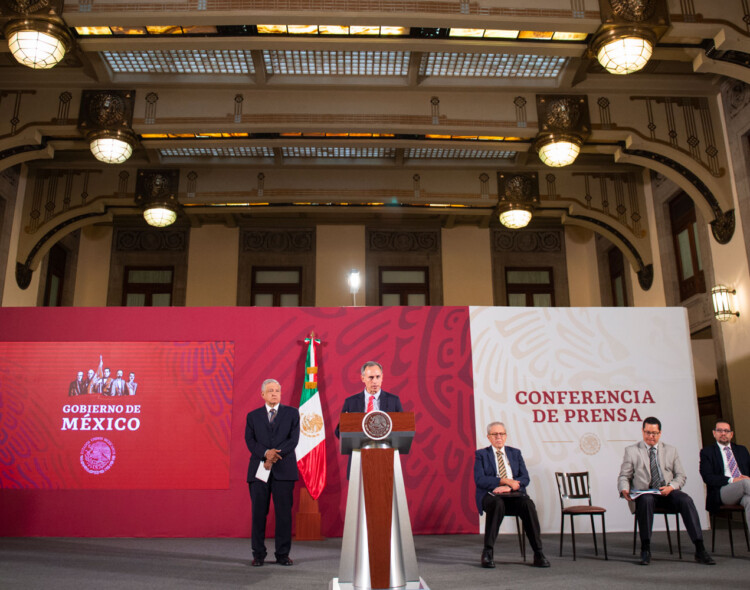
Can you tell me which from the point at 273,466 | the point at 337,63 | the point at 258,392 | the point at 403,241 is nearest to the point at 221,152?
the point at 337,63

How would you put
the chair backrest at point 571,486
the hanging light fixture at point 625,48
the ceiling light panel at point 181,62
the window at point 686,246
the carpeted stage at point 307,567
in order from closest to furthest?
the carpeted stage at point 307,567 < the chair backrest at point 571,486 < the hanging light fixture at point 625,48 < the ceiling light panel at point 181,62 < the window at point 686,246

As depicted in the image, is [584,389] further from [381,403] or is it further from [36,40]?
[36,40]

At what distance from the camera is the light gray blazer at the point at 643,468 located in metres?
5.32

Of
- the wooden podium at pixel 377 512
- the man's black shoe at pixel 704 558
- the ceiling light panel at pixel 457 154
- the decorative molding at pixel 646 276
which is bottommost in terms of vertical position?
the man's black shoe at pixel 704 558

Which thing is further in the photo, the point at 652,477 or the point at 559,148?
A: the point at 559,148

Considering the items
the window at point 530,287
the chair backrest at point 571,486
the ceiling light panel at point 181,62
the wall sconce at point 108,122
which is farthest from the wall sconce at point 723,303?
the wall sconce at point 108,122

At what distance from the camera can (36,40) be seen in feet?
20.9

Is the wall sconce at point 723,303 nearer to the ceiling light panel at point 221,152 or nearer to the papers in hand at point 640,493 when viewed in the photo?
the papers in hand at point 640,493

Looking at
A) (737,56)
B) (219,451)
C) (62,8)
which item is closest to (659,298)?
(737,56)

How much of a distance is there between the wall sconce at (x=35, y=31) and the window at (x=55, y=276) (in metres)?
5.60

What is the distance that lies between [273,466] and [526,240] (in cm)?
866

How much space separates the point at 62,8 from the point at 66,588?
17.9ft

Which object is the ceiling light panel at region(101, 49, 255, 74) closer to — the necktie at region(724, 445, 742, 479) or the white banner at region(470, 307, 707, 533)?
the white banner at region(470, 307, 707, 533)

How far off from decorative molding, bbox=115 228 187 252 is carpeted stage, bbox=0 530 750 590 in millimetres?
6742
